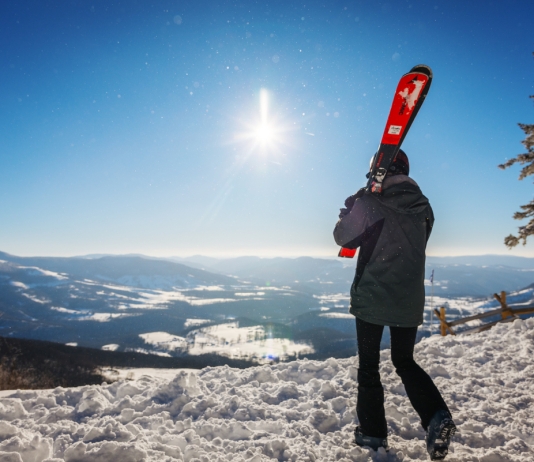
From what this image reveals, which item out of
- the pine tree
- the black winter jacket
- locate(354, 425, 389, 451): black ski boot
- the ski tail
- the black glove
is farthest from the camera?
the pine tree

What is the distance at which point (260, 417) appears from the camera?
4.18 meters

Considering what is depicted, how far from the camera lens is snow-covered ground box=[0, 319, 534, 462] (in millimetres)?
3143

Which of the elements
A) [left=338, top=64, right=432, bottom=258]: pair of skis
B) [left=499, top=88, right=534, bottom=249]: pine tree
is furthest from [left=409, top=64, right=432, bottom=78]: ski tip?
[left=499, top=88, right=534, bottom=249]: pine tree

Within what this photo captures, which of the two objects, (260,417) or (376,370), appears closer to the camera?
(376,370)

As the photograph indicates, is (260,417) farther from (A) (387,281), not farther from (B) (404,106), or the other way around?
(B) (404,106)

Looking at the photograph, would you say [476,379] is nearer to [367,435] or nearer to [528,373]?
[528,373]

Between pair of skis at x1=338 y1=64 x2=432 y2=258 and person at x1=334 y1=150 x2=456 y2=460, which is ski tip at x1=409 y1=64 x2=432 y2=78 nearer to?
pair of skis at x1=338 y1=64 x2=432 y2=258

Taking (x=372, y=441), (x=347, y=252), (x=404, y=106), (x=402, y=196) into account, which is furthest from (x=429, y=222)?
(x=372, y=441)

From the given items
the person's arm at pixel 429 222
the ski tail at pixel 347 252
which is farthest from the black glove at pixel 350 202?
the person's arm at pixel 429 222

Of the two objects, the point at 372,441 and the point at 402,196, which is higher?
the point at 402,196

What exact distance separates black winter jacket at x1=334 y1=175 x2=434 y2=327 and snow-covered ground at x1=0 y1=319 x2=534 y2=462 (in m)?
1.54

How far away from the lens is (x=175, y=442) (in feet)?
11.4

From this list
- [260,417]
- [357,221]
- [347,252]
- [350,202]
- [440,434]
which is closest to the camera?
[440,434]

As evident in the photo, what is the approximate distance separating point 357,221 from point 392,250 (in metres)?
0.46
